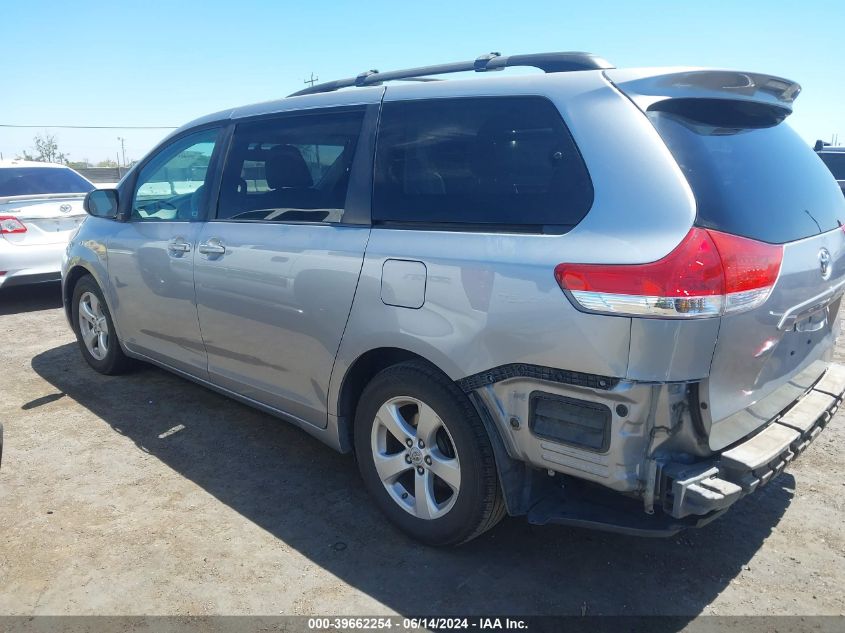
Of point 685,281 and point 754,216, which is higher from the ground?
point 754,216

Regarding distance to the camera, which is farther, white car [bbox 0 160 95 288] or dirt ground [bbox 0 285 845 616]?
white car [bbox 0 160 95 288]

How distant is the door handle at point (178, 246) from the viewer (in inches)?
151

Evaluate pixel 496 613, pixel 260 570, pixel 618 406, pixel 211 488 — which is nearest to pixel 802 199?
pixel 618 406

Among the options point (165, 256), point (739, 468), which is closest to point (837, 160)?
point (739, 468)

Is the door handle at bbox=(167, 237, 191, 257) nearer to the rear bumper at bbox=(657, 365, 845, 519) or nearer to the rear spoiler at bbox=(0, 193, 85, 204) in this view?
the rear bumper at bbox=(657, 365, 845, 519)

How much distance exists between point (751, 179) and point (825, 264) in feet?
1.65

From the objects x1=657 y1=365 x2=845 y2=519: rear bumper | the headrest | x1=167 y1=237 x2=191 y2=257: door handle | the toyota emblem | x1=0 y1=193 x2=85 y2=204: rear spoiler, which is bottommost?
x1=657 y1=365 x2=845 y2=519: rear bumper

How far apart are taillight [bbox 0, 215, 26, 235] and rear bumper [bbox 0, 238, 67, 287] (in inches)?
4.7

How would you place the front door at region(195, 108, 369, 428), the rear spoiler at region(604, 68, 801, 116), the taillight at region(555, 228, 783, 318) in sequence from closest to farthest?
the taillight at region(555, 228, 783, 318)
the rear spoiler at region(604, 68, 801, 116)
the front door at region(195, 108, 369, 428)

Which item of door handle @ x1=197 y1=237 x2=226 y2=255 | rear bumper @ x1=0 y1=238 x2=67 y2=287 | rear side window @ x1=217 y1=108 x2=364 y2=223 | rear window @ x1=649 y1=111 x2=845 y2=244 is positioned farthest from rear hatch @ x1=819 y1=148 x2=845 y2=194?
rear bumper @ x1=0 y1=238 x2=67 y2=287

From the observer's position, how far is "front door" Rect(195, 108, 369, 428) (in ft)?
10.0

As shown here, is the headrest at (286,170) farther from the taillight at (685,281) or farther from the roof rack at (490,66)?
the taillight at (685,281)

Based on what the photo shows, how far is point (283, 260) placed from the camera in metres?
3.23

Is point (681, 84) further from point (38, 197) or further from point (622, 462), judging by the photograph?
point (38, 197)
